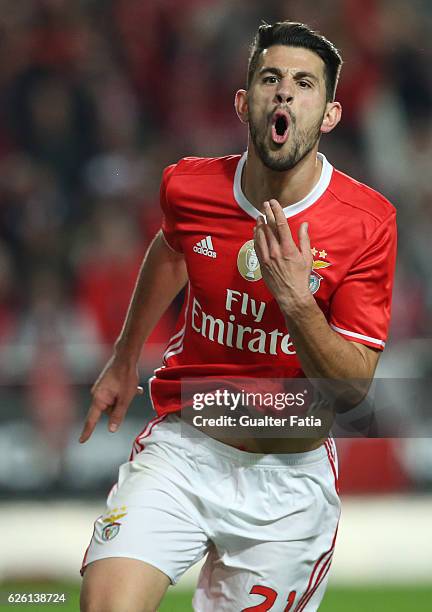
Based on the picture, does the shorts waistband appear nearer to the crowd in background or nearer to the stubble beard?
the stubble beard

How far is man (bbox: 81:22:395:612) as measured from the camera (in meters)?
3.55

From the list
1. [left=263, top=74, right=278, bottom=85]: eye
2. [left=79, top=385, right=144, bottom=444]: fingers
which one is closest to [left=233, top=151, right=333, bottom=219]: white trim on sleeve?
[left=263, top=74, right=278, bottom=85]: eye

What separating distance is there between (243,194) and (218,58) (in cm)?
533

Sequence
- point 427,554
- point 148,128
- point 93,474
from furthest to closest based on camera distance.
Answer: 1. point 148,128
2. point 93,474
3. point 427,554

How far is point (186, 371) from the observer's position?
151 inches

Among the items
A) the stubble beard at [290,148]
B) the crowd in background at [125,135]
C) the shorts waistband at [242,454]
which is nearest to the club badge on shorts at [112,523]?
the shorts waistband at [242,454]

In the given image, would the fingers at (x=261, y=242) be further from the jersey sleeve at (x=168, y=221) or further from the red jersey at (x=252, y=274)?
the jersey sleeve at (x=168, y=221)

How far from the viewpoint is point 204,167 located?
398 cm

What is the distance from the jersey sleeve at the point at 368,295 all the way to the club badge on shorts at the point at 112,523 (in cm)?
90

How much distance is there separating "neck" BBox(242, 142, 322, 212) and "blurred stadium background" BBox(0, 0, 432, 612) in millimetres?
2675

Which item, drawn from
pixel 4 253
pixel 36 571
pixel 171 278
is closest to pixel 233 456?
pixel 171 278

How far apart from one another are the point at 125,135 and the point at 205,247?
4.95m

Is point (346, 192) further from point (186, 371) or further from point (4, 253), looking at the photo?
point (4, 253)

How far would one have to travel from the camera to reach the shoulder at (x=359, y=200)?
3.69m
